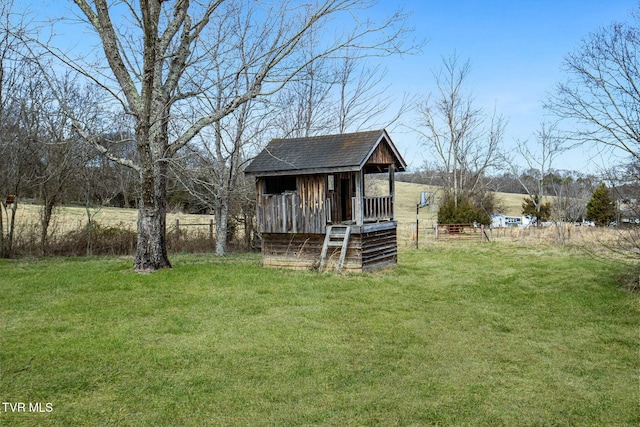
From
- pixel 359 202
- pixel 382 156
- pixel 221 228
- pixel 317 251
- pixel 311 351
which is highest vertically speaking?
pixel 382 156

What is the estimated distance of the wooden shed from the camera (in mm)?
14680

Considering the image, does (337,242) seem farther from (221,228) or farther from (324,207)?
(221,228)

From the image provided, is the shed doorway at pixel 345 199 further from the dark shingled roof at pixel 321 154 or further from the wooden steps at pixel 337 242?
the wooden steps at pixel 337 242

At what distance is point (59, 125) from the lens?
19.4m

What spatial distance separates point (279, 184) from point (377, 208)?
12.1ft

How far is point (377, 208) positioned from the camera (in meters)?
15.8

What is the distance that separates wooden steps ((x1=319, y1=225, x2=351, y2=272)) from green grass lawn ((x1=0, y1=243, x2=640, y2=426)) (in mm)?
1541

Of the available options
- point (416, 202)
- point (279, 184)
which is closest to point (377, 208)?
point (279, 184)

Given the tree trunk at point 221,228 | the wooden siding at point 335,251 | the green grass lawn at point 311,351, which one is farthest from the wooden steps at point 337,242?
the tree trunk at point 221,228

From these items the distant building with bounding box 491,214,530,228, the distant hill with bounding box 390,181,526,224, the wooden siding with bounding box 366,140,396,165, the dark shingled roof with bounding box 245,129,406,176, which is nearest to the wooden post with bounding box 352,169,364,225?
the dark shingled roof with bounding box 245,129,406,176

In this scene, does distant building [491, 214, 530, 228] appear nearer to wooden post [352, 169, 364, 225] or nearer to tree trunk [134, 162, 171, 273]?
wooden post [352, 169, 364, 225]

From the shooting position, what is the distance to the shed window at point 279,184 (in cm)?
1659

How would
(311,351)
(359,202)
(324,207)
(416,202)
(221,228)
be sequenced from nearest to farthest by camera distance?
(311,351)
(359,202)
(324,207)
(221,228)
(416,202)

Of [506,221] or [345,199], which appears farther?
[506,221]
